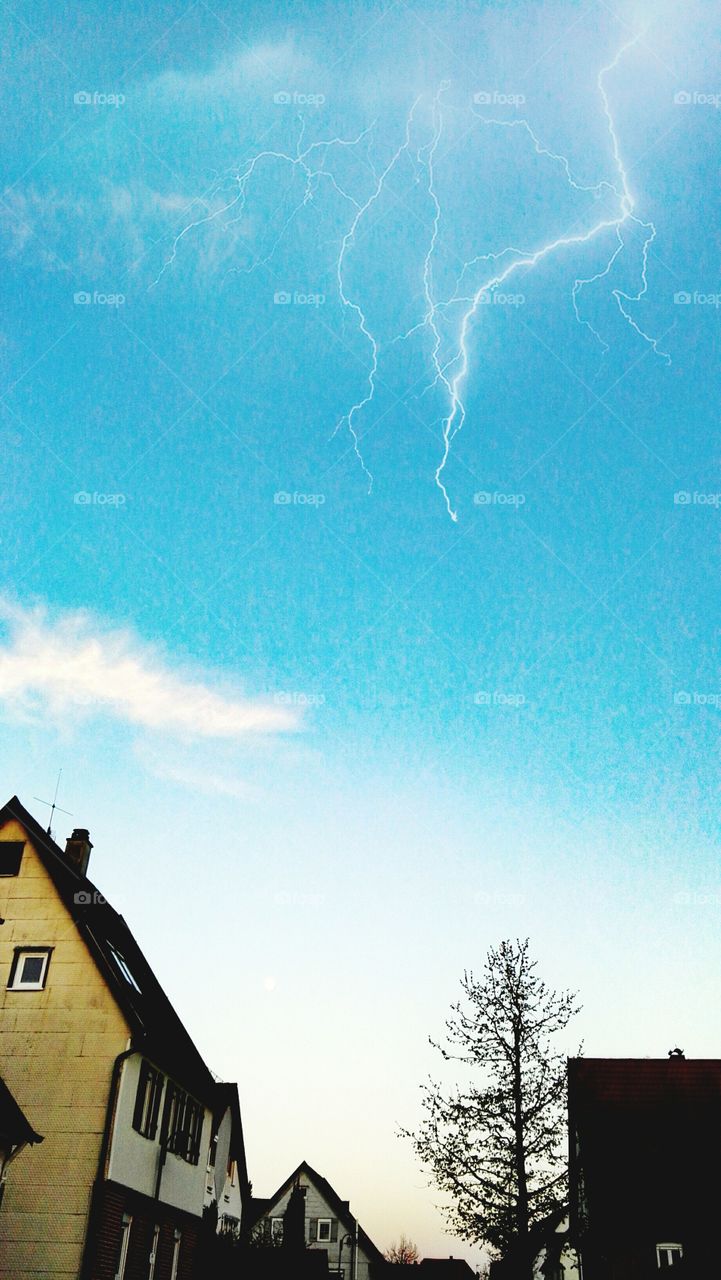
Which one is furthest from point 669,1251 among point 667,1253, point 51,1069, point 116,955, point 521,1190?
point 51,1069

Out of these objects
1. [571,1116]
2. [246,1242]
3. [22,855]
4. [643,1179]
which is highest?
[22,855]

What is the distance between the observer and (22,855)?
71.1 feet

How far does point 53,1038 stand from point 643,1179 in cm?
2214

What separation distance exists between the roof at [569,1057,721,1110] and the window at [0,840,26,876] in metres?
23.1

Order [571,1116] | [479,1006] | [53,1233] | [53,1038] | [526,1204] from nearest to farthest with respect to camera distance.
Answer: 1. [53,1233]
2. [53,1038]
3. [526,1204]
4. [479,1006]
5. [571,1116]

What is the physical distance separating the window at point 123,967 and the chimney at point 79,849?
10.4 ft

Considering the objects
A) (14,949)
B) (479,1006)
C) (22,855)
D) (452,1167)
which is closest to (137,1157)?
(14,949)

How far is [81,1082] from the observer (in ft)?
64.1

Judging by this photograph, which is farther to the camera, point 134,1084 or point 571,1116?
point 571,1116

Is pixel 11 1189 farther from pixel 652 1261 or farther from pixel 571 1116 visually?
pixel 571 1116

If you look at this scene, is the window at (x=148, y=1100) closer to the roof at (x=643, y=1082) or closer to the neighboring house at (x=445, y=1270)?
the roof at (x=643, y=1082)

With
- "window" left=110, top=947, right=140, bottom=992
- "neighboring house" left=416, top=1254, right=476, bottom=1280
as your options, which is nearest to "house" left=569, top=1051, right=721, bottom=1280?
"window" left=110, top=947, right=140, bottom=992

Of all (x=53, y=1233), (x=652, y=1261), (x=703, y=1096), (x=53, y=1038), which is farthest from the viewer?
(x=703, y=1096)

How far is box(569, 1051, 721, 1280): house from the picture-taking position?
1182 inches
